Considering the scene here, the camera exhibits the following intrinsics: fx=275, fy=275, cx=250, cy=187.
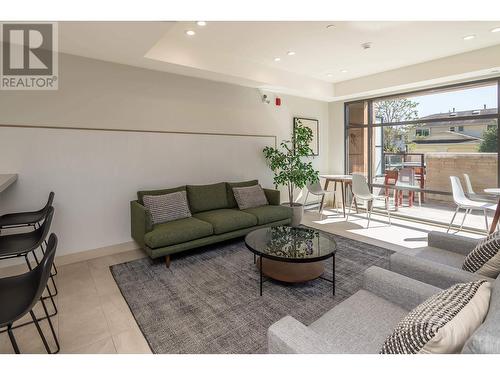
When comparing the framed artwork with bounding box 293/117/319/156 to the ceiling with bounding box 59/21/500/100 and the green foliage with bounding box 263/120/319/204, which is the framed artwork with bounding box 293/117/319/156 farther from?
the ceiling with bounding box 59/21/500/100

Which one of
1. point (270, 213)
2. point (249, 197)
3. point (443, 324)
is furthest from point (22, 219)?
point (443, 324)

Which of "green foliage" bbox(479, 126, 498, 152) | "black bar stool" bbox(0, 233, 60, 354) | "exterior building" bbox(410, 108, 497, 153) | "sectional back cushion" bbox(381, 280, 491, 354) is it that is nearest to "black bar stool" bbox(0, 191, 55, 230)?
"black bar stool" bbox(0, 233, 60, 354)

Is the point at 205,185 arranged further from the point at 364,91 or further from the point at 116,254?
the point at 364,91

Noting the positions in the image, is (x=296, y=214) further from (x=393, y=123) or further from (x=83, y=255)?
(x=83, y=255)

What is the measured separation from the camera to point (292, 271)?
2691 mm

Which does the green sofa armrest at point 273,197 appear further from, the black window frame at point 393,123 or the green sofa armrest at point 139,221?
the black window frame at point 393,123

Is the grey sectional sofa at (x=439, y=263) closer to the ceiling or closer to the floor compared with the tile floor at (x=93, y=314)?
closer to the ceiling

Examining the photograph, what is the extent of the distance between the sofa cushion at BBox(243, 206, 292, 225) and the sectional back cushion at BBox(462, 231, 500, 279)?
247 cm

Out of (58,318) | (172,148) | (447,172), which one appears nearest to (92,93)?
(172,148)

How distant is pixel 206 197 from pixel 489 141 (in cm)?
444

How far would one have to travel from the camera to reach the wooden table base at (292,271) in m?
2.55

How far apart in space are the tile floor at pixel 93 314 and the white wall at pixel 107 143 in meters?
0.51

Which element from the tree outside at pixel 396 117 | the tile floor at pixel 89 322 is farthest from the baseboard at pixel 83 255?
the tree outside at pixel 396 117

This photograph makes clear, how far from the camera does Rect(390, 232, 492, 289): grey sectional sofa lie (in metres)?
1.73
